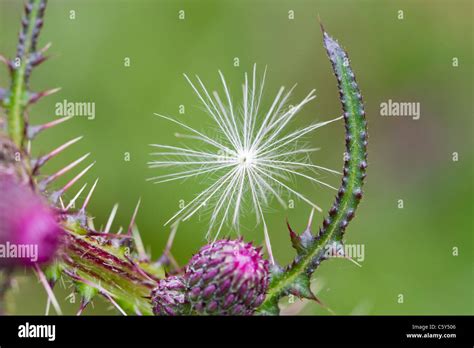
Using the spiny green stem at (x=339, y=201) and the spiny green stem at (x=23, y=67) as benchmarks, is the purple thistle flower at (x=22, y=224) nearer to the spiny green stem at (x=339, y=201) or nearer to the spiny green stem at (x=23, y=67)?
the spiny green stem at (x=23, y=67)

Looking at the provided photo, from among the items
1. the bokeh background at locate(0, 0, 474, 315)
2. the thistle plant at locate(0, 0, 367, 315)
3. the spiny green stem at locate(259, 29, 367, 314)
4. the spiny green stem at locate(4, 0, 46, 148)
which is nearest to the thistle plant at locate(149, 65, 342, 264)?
the thistle plant at locate(0, 0, 367, 315)

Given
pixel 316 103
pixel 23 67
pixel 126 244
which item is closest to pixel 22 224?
pixel 126 244

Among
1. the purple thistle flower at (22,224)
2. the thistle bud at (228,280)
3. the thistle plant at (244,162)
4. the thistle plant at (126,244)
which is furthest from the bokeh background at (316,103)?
the purple thistle flower at (22,224)

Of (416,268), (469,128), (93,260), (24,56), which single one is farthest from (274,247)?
(24,56)

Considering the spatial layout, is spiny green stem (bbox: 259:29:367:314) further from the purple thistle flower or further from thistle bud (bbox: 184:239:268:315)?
the purple thistle flower

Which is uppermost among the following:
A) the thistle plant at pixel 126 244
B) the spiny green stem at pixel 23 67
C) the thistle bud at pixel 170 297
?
the spiny green stem at pixel 23 67
